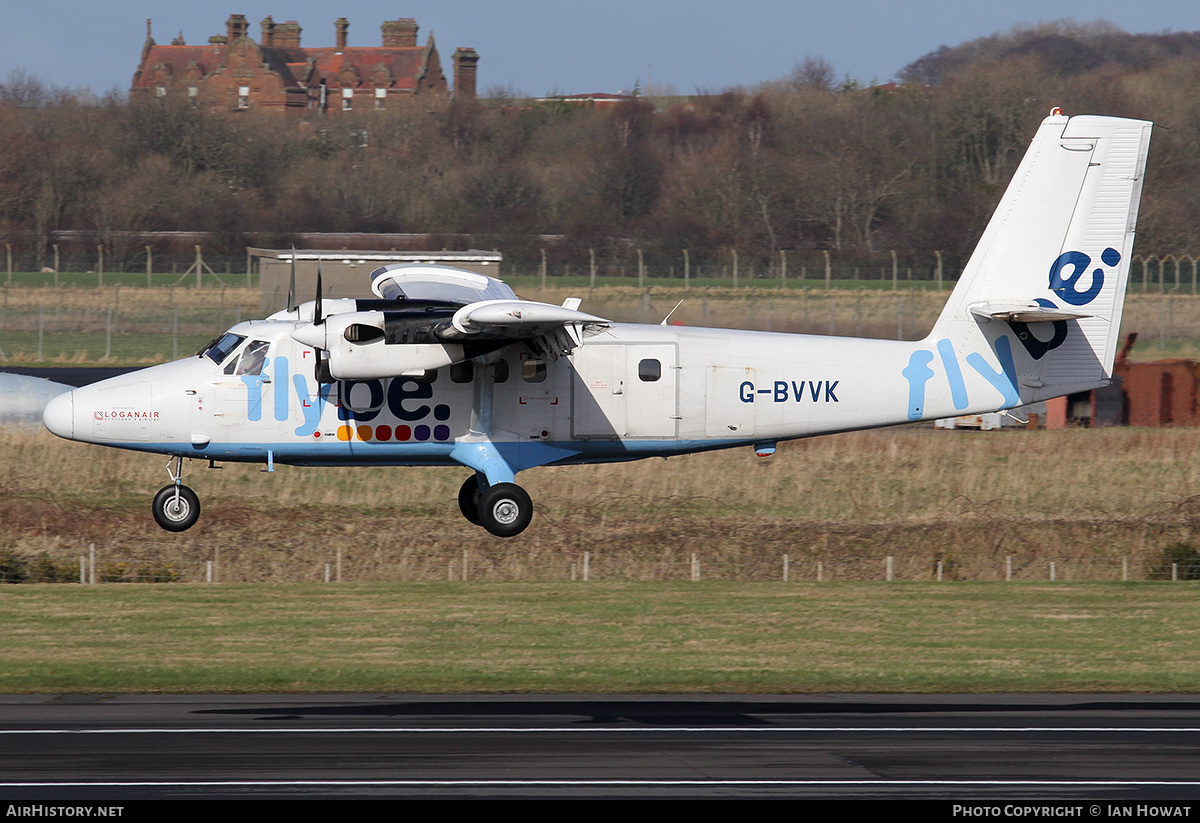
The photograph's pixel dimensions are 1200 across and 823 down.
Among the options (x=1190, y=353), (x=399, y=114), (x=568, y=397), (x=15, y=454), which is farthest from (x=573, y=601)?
(x=399, y=114)

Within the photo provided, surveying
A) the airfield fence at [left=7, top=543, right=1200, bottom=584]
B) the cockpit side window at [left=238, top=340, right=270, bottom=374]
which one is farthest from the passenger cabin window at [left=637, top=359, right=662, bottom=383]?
the airfield fence at [left=7, top=543, right=1200, bottom=584]

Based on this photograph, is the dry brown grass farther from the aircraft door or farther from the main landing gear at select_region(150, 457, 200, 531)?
the aircraft door

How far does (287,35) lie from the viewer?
153m

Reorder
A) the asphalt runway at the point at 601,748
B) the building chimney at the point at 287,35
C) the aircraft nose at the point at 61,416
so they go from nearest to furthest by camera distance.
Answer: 1. the asphalt runway at the point at 601,748
2. the aircraft nose at the point at 61,416
3. the building chimney at the point at 287,35

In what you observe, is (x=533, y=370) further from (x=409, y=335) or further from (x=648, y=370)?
(x=409, y=335)

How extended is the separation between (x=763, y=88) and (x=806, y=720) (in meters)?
92.9

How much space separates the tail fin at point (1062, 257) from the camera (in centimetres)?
2383

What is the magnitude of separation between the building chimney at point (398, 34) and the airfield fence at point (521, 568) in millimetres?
131525

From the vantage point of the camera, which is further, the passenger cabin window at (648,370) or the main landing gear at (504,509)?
the passenger cabin window at (648,370)

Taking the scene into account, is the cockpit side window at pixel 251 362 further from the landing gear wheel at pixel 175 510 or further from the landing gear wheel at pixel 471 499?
the landing gear wheel at pixel 471 499

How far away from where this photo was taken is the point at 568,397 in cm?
2338

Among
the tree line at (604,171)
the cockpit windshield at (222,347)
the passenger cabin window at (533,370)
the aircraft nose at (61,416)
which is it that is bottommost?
the aircraft nose at (61,416)

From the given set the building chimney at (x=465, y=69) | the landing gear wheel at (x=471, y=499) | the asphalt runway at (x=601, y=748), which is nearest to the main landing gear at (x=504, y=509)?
the landing gear wheel at (x=471, y=499)

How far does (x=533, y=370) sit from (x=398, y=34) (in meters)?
142
